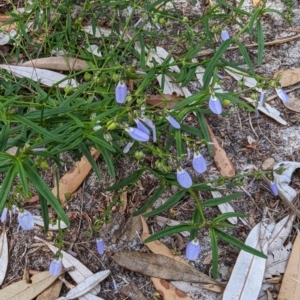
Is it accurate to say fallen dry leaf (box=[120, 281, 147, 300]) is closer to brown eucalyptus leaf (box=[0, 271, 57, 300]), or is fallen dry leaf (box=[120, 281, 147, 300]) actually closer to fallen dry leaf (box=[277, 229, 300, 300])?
brown eucalyptus leaf (box=[0, 271, 57, 300])

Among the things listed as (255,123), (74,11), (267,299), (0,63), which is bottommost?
(267,299)

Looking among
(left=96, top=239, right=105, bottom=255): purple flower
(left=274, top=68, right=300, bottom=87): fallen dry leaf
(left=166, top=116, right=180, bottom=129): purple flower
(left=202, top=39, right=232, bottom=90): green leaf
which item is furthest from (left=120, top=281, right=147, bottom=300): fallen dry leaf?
(left=274, top=68, right=300, bottom=87): fallen dry leaf

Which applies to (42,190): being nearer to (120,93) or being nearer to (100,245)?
(120,93)

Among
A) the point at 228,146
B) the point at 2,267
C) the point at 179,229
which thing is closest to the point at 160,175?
the point at 179,229

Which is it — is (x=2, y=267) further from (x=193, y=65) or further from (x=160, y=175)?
(x=193, y=65)

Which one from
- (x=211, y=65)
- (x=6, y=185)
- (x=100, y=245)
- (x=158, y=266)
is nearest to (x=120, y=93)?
(x=211, y=65)
